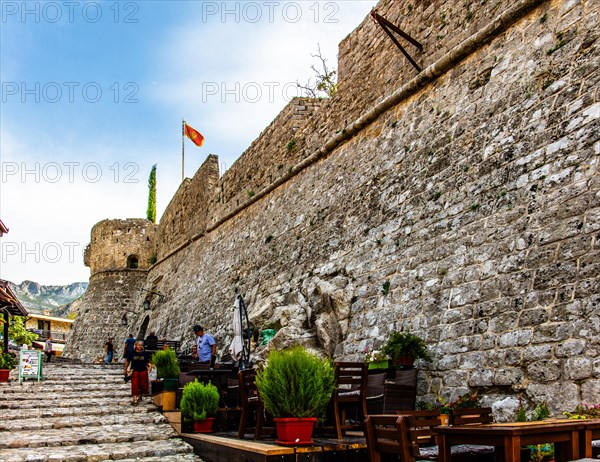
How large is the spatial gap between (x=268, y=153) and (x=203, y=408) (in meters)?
8.64

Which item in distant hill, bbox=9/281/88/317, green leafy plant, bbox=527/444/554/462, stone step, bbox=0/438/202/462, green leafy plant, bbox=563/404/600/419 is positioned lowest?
stone step, bbox=0/438/202/462

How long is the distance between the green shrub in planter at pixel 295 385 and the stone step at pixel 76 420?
3822 mm

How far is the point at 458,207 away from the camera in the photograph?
7.43 m

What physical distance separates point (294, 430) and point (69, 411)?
16.7ft

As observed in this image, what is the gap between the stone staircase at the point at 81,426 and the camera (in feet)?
22.4

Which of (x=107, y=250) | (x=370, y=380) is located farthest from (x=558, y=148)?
(x=107, y=250)

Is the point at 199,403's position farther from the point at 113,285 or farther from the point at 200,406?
the point at 113,285

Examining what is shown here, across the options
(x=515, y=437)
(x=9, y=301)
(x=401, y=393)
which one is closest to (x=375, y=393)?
(x=401, y=393)

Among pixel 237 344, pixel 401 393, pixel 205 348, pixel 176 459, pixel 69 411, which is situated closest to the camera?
pixel 401 393

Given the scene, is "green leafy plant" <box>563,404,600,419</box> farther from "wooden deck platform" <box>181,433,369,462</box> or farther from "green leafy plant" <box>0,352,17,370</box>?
"green leafy plant" <box>0,352,17,370</box>

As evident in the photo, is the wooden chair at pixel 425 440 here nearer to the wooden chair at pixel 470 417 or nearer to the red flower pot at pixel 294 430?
the wooden chair at pixel 470 417

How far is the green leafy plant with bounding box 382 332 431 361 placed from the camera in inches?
275

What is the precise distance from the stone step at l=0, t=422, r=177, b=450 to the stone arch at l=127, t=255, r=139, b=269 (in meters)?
20.3

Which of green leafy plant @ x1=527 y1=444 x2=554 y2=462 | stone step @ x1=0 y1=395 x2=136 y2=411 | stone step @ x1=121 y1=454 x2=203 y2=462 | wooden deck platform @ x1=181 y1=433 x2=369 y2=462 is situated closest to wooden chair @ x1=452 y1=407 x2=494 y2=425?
green leafy plant @ x1=527 y1=444 x2=554 y2=462
